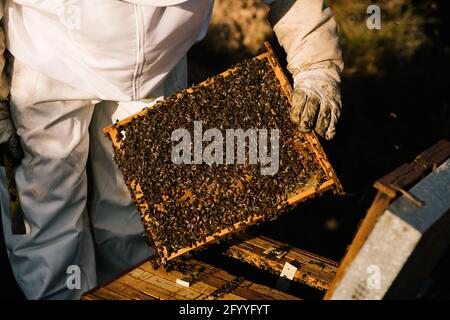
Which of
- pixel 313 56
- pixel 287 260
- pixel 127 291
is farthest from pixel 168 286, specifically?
pixel 313 56

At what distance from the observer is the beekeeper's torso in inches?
104

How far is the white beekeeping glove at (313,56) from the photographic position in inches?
112

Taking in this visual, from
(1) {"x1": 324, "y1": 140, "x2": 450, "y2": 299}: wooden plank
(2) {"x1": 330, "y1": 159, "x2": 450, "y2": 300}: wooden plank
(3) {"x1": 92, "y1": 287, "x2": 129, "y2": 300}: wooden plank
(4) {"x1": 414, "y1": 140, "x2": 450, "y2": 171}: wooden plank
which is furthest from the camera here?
(3) {"x1": 92, "y1": 287, "x2": 129, "y2": 300}: wooden plank

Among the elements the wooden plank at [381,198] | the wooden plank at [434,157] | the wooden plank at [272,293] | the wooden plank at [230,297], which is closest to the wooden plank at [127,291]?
the wooden plank at [230,297]

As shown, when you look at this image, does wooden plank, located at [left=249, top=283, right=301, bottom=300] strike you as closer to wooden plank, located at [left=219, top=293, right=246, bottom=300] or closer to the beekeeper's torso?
wooden plank, located at [left=219, top=293, right=246, bottom=300]

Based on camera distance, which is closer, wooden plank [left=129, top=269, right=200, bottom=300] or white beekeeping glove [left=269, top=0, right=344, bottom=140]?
wooden plank [left=129, top=269, right=200, bottom=300]

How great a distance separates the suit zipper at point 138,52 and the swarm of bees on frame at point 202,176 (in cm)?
20

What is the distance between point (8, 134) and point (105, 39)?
2.47 feet

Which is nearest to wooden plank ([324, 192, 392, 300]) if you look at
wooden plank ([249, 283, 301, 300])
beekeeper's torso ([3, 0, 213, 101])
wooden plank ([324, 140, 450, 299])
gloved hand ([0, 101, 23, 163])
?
wooden plank ([324, 140, 450, 299])

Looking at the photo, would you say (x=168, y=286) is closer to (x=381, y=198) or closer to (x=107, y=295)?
(x=107, y=295)

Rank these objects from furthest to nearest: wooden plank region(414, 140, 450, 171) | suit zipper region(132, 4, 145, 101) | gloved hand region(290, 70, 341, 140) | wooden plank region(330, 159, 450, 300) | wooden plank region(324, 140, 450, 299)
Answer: gloved hand region(290, 70, 341, 140) → suit zipper region(132, 4, 145, 101) → wooden plank region(414, 140, 450, 171) → wooden plank region(324, 140, 450, 299) → wooden plank region(330, 159, 450, 300)

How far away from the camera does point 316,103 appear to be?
2.80 metres

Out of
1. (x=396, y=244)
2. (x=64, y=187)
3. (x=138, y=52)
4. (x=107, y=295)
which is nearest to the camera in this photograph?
(x=396, y=244)
